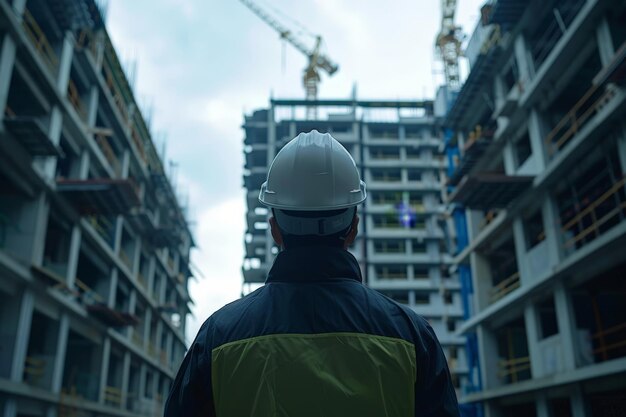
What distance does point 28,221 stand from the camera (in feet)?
57.3

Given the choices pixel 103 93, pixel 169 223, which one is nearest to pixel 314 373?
pixel 103 93

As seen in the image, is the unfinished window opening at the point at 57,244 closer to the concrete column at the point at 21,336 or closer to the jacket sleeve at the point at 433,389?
the concrete column at the point at 21,336

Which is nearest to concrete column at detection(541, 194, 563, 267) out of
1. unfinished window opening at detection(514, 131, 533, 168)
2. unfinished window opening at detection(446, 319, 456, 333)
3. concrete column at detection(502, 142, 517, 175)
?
concrete column at detection(502, 142, 517, 175)

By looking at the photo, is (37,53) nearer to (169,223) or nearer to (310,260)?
(310,260)

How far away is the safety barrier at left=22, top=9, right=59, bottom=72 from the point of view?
1729 cm

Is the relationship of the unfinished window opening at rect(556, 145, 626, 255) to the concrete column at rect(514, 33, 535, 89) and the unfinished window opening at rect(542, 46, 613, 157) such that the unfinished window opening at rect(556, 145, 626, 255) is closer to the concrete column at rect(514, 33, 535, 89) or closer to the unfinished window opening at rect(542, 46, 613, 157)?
the unfinished window opening at rect(542, 46, 613, 157)

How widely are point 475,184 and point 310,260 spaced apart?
671 inches

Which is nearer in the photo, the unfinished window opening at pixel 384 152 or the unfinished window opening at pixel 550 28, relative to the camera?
the unfinished window opening at pixel 550 28

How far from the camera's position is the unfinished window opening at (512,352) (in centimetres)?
2089

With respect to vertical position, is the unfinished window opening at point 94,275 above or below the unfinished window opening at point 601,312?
above

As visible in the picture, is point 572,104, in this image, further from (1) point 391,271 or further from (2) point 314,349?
(1) point 391,271

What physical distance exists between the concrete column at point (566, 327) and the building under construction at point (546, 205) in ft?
0.10

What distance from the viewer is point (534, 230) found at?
20.5 m

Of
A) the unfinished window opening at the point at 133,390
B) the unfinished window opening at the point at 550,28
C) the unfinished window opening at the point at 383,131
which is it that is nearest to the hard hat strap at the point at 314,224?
the unfinished window opening at the point at 550,28
